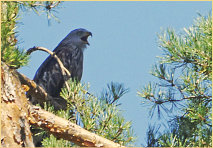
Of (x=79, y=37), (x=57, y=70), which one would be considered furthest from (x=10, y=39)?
(x=79, y=37)

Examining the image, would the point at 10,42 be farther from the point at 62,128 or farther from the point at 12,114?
the point at 62,128

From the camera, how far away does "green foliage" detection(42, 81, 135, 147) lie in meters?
2.87

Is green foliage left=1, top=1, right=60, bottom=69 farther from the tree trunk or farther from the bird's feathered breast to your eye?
the bird's feathered breast

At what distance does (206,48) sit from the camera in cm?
263

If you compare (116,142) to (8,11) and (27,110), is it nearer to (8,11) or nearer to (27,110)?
(27,110)

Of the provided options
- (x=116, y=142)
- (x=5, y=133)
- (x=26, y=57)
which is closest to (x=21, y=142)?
(x=5, y=133)

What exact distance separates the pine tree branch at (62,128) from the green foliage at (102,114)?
9 cm

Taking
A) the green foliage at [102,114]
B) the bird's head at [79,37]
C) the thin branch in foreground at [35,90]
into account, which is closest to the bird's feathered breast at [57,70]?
the bird's head at [79,37]

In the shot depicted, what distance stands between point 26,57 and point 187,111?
1.20 m

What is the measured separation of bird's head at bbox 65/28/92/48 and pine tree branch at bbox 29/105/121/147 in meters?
3.63

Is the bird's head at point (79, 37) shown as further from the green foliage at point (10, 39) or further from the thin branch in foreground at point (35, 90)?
the green foliage at point (10, 39)

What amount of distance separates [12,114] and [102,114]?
684 millimetres

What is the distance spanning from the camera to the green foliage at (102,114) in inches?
113

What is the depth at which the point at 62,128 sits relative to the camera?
2857mm
